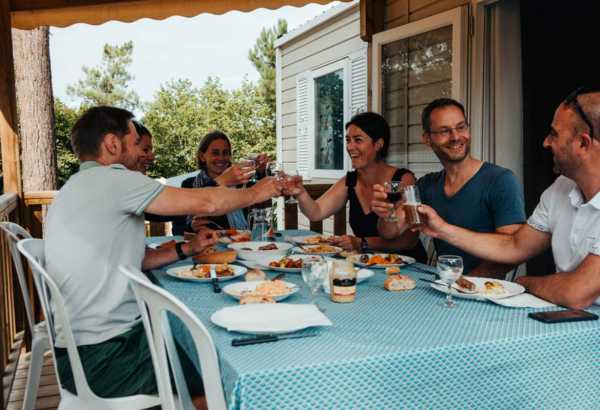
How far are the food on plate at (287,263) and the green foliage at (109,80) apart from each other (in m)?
26.2

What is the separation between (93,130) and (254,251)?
Result: 0.87 m

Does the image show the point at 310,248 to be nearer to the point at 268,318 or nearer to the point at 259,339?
the point at 268,318

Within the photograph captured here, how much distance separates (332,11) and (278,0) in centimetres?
291

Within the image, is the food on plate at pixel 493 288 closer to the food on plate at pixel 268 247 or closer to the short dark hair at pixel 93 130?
the food on plate at pixel 268 247

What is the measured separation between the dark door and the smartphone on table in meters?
2.64

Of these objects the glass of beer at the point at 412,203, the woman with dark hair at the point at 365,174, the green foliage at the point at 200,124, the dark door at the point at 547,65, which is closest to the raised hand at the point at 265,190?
the woman with dark hair at the point at 365,174

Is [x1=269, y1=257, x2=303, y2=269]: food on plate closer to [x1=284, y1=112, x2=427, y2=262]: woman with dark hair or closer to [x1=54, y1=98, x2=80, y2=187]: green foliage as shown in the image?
[x1=284, y1=112, x2=427, y2=262]: woman with dark hair

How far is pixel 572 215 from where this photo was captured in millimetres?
1942

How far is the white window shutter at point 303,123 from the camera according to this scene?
8.24m

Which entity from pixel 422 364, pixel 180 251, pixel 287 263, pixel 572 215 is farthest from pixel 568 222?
pixel 180 251

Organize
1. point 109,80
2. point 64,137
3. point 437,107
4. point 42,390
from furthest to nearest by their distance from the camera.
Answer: point 109,80 < point 64,137 < point 42,390 < point 437,107

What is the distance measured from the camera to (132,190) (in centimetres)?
197

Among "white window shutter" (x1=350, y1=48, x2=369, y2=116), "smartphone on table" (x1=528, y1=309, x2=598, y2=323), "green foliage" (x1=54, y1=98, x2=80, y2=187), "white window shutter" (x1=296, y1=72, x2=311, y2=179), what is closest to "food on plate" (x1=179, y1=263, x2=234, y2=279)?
"smartphone on table" (x1=528, y1=309, x2=598, y2=323)

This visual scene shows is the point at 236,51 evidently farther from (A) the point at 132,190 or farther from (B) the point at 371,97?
(A) the point at 132,190
